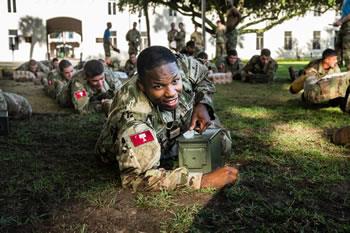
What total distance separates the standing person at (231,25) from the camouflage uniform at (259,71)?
115 inches

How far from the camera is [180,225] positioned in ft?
7.75

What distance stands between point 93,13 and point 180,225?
107ft

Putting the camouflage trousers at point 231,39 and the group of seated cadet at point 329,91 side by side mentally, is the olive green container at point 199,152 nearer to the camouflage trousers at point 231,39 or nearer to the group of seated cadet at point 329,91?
the group of seated cadet at point 329,91

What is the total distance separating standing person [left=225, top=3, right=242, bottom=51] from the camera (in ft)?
47.1

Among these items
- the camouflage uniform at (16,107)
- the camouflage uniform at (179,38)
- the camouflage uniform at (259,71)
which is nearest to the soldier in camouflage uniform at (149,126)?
the camouflage uniform at (16,107)

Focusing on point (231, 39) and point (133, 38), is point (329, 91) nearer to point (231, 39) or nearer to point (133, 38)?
point (231, 39)

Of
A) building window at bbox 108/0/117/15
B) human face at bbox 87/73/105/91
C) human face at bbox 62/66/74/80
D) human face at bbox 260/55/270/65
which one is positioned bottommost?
human face at bbox 87/73/105/91

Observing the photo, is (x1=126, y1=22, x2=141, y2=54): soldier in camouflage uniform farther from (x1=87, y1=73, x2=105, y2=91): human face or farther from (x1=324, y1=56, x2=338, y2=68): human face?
(x1=87, y1=73, x2=105, y2=91): human face

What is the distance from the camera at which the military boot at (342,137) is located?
4074 millimetres

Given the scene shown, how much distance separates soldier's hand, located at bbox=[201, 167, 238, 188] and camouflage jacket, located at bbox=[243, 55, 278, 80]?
8.71 m

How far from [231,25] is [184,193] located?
41.1 feet

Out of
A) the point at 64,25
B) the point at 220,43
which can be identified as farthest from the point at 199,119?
the point at 64,25

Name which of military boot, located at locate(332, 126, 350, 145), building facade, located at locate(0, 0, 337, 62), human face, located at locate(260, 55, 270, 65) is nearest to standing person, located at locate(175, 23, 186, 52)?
building facade, located at locate(0, 0, 337, 62)

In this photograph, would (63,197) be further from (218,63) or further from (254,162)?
(218,63)
